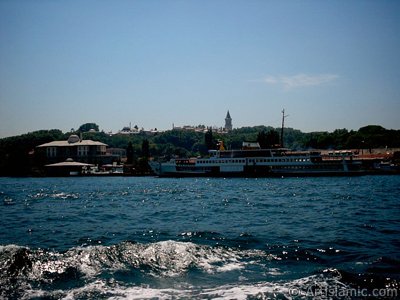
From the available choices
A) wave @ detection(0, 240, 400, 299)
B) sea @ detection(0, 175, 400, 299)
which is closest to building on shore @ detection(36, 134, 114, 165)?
sea @ detection(0, 175, 400, 299)

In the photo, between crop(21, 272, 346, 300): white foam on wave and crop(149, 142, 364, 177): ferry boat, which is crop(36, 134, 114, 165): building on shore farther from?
crop(21, 272, 346, 300): white foam on wave

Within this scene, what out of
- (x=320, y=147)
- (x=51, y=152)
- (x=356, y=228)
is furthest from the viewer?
(x=320, y=147)

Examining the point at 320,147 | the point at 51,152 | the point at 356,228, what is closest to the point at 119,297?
the point at 356,228

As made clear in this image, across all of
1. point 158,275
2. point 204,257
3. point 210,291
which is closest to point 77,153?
point 204,257

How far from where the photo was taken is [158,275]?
10516mm

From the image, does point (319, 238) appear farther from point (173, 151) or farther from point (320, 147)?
point (173, 151)

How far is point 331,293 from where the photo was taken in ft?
29.2

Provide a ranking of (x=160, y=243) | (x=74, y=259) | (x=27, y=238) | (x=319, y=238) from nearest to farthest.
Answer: (x=74, y=259)
(x=160, y=243)
(x=319, y=238)
(x=27, y=238)

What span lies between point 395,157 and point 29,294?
90887 millimetres

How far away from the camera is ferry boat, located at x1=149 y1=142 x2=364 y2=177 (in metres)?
68.8

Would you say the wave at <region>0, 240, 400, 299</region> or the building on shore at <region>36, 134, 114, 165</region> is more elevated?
the building on shore at <region>36, 134, 114, 165</region>

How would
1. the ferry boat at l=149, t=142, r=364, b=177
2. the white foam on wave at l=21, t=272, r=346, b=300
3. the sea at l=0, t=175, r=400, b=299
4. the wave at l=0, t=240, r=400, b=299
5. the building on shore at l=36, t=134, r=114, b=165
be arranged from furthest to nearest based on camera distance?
the building on shore at l=36, t=134, r=114, b=165 → the ferry boat at l=149, t=142, r=364, b=177 → the sea at l=0, t=175, r=400, b=299 → the wave at l=0, t=240, r=400, b=299 → the white foam on wave at l=21, t=272, r=346, b=300

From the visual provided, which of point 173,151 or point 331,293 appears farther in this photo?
point 173,151

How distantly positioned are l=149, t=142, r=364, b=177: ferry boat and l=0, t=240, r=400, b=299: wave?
59414mm
